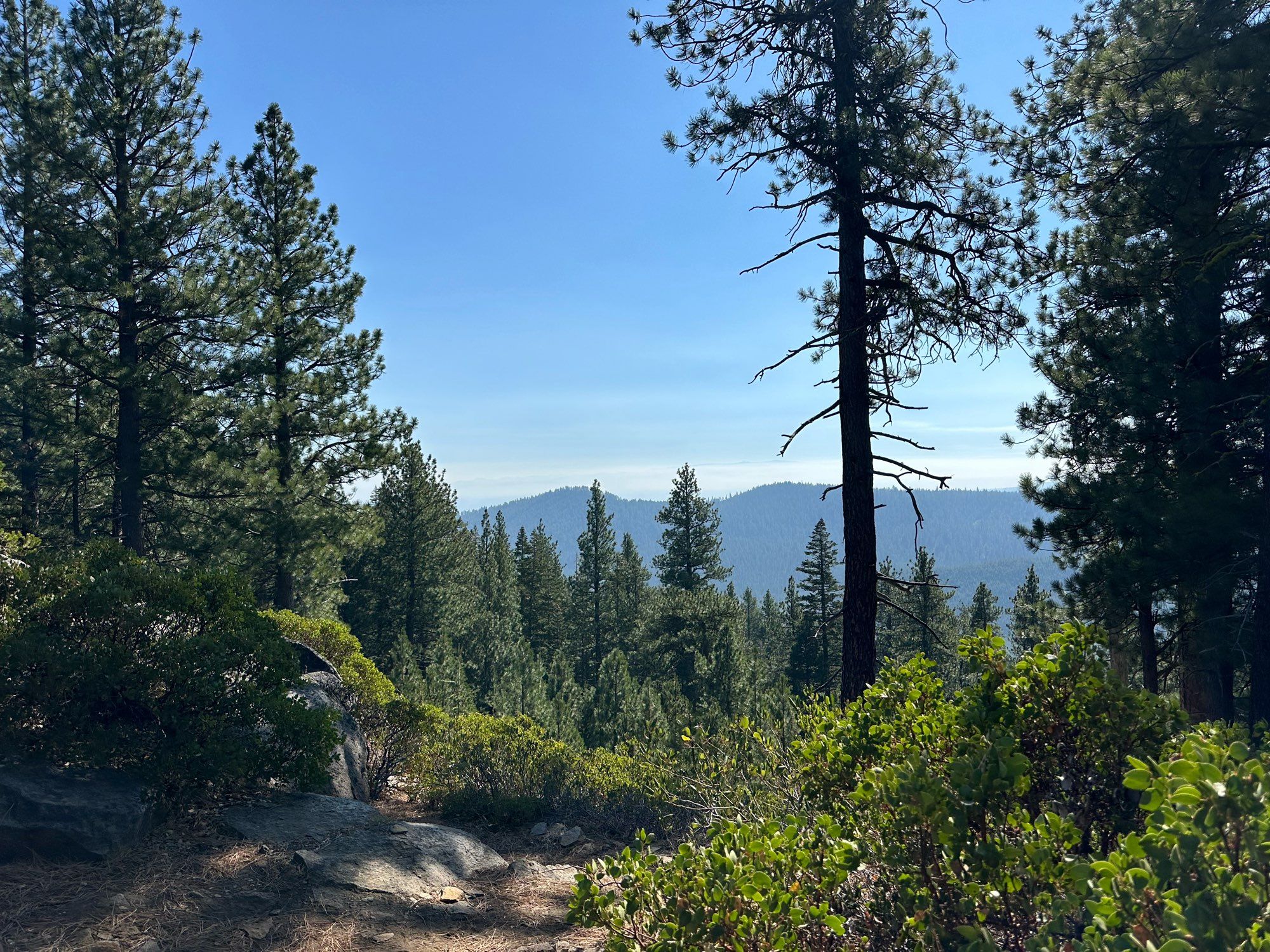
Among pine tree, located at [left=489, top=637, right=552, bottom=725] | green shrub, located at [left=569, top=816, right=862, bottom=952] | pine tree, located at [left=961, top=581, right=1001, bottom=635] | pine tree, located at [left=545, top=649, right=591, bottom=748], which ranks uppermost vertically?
green shrub, located at [left=569, top=816, right=862, bottom=952]

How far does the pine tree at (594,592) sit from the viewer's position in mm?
44500

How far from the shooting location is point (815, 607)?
36625mm

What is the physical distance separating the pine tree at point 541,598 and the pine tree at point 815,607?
1610cm

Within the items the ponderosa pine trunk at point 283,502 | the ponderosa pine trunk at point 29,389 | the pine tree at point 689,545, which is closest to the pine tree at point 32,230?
the ponderosa pine trunk at point 29,389

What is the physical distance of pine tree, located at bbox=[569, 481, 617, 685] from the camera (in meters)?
44.5

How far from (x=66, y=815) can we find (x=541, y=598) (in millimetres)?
44132

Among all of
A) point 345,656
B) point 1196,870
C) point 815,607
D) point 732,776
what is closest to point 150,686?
point 732,776

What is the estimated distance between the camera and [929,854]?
6.72ft

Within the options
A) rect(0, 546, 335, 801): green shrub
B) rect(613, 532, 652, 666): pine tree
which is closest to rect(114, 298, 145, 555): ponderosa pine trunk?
rect(0, 546, 335, 801): green shrub

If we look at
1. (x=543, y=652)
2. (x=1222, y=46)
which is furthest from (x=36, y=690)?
(x=543, y=652)

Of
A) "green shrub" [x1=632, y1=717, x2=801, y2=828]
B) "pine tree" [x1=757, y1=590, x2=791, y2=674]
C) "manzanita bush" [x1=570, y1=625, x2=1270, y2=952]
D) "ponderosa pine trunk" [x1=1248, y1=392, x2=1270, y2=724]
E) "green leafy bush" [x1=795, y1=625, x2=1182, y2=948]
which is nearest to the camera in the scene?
"manzanita bush" [x1=570, y1=625, x2=1270, y2=952]

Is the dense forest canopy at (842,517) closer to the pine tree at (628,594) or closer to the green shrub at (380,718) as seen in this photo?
the green shrub at (380,718)

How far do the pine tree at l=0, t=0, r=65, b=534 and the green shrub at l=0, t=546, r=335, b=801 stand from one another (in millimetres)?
9482

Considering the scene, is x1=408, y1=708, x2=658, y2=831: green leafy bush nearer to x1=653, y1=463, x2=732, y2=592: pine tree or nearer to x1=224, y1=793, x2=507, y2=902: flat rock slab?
x1=224, y1=793, x2=507, y2=902: flat rock slab
